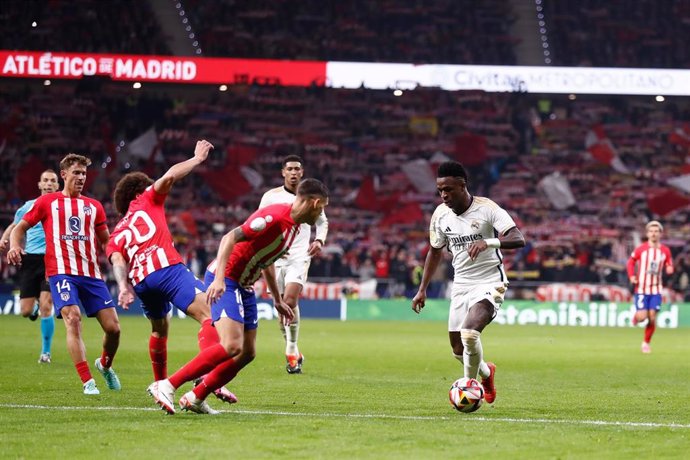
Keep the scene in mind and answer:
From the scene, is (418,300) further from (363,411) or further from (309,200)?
(309,200)

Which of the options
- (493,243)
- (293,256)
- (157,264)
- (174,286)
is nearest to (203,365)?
(174,286)

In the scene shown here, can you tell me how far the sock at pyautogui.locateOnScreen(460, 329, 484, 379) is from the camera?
33.4 feet

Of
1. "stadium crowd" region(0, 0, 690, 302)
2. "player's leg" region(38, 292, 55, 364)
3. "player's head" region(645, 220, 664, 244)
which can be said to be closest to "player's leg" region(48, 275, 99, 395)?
"player's leg" region(38, 292, 55, 364)

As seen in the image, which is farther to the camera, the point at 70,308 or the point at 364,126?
the point at 364,126

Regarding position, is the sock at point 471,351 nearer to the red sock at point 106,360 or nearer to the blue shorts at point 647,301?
the red sock at point 106,360

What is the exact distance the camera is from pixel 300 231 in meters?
15.6

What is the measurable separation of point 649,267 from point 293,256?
9.09 meters

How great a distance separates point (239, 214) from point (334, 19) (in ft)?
32.6

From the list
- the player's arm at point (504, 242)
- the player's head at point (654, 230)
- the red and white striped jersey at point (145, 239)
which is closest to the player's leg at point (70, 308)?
the red and white striped jersey at point (145, 239)

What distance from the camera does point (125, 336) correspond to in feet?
74.4

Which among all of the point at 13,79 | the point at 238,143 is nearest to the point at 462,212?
the point at 238,143

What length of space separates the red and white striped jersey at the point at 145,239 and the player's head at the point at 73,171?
128 centimetres

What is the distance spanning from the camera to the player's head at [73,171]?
11.6 m

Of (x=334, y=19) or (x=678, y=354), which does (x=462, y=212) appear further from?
(x=334, y=19)
